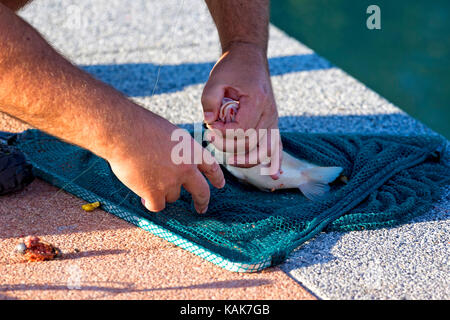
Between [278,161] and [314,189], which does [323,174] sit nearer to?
[314,189]

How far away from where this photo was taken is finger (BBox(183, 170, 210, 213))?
2092mm

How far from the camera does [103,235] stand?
2445 millimetres

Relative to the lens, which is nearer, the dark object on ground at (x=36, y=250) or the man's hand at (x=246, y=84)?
the dark object on ground at (x=36, y=250)

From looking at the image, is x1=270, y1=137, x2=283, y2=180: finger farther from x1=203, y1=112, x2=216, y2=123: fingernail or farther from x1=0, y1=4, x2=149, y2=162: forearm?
x1=0, y1=4, x2=149, y2=162: forearm

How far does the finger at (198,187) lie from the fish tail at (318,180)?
2.06 feet

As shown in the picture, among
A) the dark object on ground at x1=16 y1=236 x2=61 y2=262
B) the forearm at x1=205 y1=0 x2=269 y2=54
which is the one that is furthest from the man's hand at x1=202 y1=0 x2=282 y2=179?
the dark object on ground at x1=16 y1=236 x2=61 y2=262

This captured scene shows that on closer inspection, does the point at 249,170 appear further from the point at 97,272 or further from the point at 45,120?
the point at 45,120

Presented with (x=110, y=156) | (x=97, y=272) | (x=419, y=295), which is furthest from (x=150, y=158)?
(x=419, y=295)

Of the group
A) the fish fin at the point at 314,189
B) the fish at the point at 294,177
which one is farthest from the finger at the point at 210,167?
the fish fin at the point at 314,189

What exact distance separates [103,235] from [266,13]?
4.60 ft

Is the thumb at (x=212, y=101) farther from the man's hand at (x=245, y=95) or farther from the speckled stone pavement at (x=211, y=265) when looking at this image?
the speckled stone pavement at (x=211, y=265)

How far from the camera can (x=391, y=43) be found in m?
8.70

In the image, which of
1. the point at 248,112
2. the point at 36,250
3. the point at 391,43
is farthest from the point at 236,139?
the point at 391,43

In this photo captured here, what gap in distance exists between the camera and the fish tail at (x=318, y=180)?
8.98 ft
